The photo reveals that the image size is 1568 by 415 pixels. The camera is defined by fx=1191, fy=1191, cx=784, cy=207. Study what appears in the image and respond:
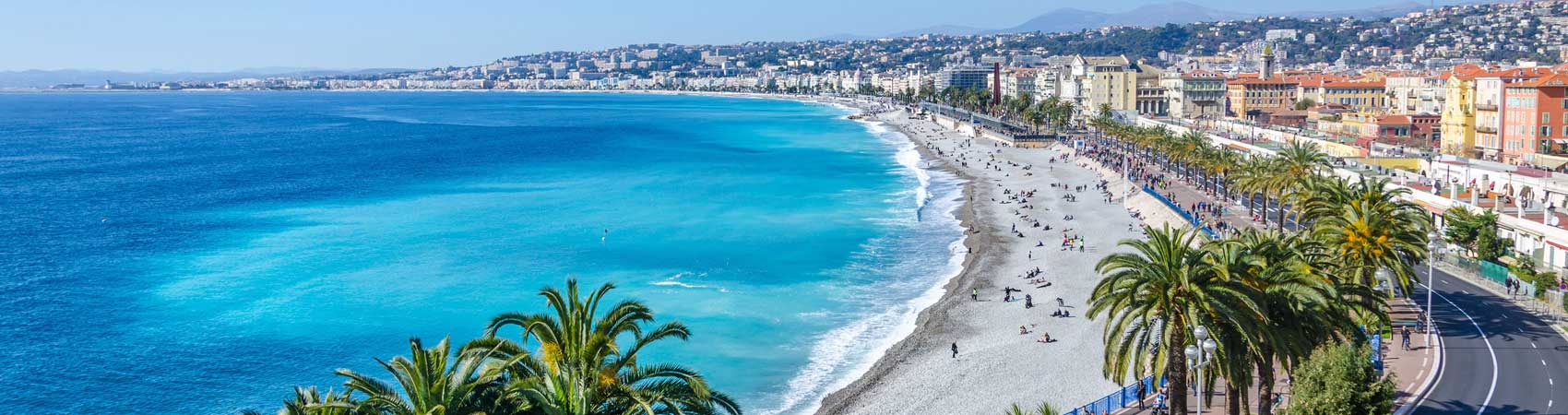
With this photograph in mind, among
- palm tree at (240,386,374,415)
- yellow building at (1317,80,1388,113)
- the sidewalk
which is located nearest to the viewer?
palm tree at (240,386,374,415)

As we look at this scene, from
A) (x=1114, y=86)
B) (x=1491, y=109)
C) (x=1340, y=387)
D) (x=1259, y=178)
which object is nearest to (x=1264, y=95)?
(x=1114, y=86)

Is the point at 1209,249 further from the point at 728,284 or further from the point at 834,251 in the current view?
the point at 834,251

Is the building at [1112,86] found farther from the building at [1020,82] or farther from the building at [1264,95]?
the building at [1020,82]

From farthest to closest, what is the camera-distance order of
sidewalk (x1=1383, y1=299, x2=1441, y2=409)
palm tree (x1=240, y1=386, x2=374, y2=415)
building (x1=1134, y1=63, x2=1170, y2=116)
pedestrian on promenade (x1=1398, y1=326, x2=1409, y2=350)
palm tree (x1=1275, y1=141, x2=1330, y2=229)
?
building (x1=1134, y1=63, x2=1170, y2=116)
palm tree (x1=1275, y1=141, x2=1330, y2=229)
pedestrian on promenade (x1=1398, y1=326, x2=1409, y2=350)
sidewalk (x1=1383, y1=299, x2=1441, y2=409)
palm tree (x1=240, y1=386, x2=374, y2=415)

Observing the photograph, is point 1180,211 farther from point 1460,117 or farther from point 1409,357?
point 1409,357

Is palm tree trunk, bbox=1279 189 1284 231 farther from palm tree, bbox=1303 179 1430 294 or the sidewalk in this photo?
palm tree, bbox=1303 179 1430 294

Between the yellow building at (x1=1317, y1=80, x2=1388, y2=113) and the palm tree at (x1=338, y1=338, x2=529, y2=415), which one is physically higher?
the palm tree at (x1=338, y1=338, x2=529, y2=415)

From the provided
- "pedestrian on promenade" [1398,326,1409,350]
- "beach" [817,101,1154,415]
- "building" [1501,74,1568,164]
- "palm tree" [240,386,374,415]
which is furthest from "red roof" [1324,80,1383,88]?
"palm tree" [240,386,374,415]
